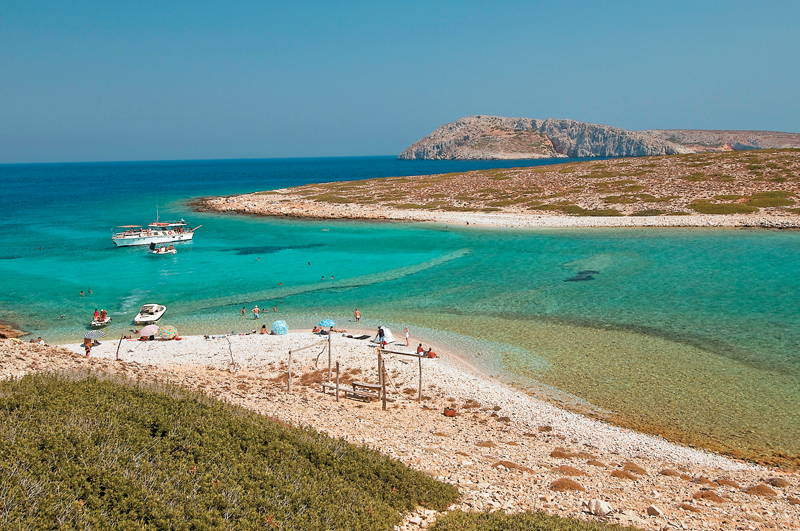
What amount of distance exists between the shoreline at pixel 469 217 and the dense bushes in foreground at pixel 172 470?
66277 mm

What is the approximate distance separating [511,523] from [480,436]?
26.7 feet

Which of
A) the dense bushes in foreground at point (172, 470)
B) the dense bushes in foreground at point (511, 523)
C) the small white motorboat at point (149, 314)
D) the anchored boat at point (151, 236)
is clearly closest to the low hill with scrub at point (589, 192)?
the anchored boat at point (151, 236)

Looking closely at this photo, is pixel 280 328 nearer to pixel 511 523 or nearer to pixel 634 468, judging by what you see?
pixel 634 468


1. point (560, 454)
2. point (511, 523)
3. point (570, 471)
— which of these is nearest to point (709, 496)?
point (570, 471)

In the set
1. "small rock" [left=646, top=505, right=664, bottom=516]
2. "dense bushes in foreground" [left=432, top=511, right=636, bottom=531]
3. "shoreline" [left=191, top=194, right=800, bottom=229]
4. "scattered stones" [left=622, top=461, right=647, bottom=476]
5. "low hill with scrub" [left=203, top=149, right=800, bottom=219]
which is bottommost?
"scattered stones" [left=622, top=461, right=647, bottom=476]

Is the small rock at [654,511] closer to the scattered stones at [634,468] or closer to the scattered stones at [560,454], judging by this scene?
the scattered stones at [634,468]

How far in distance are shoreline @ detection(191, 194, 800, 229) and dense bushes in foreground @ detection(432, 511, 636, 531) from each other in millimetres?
66215

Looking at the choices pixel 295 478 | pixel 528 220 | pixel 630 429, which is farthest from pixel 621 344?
pixel 528 220

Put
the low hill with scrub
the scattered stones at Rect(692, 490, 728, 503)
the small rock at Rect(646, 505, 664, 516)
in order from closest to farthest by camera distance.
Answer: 1. the small rock at Rect(646, 505, 664, 516)
2. the scattered stones at Rect(692, 490, 728, 503)
3. the low hill with scrub

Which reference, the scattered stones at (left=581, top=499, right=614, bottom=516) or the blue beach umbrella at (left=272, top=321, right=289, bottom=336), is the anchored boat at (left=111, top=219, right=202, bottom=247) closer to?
the blue beach umbrella at (left=272, top=321, right=289, bottom=336)

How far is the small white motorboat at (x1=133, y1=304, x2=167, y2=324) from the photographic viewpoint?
35647 millimetres

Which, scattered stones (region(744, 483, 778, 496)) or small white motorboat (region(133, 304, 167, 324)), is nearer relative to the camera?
scattered stones (region(744, 483, 778, 496))

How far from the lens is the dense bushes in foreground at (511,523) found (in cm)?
1062

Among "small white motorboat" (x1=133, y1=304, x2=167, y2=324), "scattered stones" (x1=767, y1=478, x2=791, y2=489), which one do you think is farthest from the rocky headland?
"scattered stones" (x1=767, y1=478, x2=791, y2=489)
